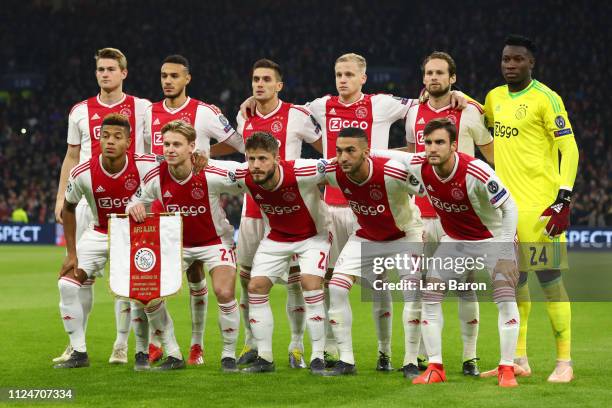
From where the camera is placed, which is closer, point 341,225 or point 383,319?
point 383,319

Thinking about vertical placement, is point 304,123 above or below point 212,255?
above

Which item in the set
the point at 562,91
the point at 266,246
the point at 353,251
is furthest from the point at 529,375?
the point at 562,91

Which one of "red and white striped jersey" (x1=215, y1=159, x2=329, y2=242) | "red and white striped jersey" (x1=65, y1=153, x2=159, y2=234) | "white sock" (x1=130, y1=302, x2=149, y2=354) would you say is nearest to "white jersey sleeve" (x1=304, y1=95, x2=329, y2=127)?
"red and white striped jersey" (x1=215, y1=159, x2=329, y2=242)

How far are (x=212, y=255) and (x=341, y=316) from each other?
1.18m

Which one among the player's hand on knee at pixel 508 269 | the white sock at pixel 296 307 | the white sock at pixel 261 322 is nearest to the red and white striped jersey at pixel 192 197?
the white sock at pixel 261 322

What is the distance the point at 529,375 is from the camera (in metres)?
7.22

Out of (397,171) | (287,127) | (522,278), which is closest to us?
(397,171)

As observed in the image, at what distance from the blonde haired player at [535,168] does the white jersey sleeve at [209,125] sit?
2463 mm

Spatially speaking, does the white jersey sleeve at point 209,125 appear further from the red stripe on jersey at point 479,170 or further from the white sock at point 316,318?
the red stripe on jersey at point 479,170

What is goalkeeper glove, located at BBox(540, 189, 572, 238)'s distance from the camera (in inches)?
268

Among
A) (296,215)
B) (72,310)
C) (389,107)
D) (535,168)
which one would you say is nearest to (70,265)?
(72,310)

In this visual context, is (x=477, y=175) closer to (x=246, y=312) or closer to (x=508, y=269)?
(x=508, y=269)

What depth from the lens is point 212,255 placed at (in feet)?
25.2

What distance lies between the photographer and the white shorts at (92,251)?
7.79 meters
